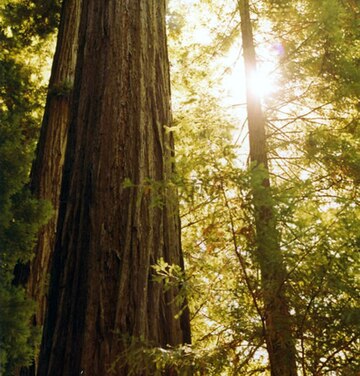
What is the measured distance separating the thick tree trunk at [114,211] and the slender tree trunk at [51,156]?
1892 millimetres

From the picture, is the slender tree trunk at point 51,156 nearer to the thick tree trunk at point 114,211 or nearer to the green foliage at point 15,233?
the green foliage at point 15,233

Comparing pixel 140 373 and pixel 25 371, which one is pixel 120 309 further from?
pixel 25 371

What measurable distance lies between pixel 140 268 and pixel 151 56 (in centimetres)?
163

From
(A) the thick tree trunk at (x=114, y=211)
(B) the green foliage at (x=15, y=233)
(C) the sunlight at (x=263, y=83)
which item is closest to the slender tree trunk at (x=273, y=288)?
(A) the thick tree trunk at (x=114, y=211)

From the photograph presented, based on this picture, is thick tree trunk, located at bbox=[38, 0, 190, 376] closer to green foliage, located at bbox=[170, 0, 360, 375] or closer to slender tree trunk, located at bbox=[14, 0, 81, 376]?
green foliage, located at bbox=[170, 0, 360, 375]

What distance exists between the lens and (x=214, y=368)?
2.08 metres

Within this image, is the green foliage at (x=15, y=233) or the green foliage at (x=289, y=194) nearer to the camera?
the green foliage at (x=289, y=194)

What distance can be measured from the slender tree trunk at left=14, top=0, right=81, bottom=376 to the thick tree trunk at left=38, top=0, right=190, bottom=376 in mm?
1892

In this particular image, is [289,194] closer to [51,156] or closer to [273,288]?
[273,288]

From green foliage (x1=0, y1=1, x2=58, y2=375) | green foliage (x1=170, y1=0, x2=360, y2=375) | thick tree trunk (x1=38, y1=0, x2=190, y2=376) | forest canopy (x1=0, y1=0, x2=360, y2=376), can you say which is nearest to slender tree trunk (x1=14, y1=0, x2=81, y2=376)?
forest canopy (x1=0, y1=0, x2=360, y2=376)

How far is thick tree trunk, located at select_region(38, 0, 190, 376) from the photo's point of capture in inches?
89.7

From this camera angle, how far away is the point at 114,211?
2.56 m

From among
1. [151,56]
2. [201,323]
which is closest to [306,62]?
[151,56]

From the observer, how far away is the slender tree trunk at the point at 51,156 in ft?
16.7
